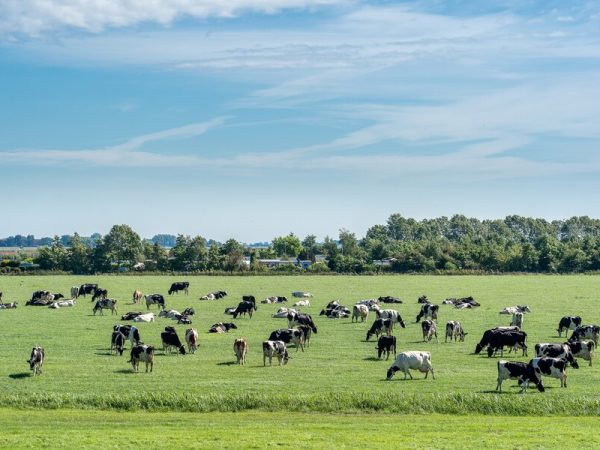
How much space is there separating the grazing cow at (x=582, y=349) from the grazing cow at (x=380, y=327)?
10010mm

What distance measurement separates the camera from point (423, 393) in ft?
83.4

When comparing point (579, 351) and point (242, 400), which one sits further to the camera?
point (579, 351)

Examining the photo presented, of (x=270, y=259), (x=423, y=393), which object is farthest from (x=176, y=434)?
(x=270, y=259)

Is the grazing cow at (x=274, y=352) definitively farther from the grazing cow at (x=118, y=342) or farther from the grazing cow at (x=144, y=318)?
the grazing cow at (x=144, y=318)

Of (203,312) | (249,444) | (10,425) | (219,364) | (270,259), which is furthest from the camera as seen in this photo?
(270,259)

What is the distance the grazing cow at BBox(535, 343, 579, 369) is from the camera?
1200 inches

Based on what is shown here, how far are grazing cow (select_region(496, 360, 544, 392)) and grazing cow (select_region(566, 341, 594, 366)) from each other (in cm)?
633

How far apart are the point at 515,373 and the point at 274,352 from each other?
375 inches

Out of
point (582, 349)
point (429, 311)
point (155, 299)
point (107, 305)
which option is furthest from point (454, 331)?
point (155, 299)

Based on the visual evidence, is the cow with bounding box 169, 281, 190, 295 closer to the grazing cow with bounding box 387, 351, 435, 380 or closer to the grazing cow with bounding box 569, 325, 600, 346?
the grazing cow with bounding box 569, 325, 600, 346

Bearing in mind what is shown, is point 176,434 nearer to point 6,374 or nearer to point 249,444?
point 249,444

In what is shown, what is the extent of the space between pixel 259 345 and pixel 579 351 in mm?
14004

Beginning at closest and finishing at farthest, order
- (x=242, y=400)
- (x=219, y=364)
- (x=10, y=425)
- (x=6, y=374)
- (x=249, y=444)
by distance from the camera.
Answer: (x=249, y=444)
(x=10, y=425)
(x=242, y=400)
(x=6, y=374)
(x=219, y=364)

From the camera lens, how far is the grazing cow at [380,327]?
129 feet
